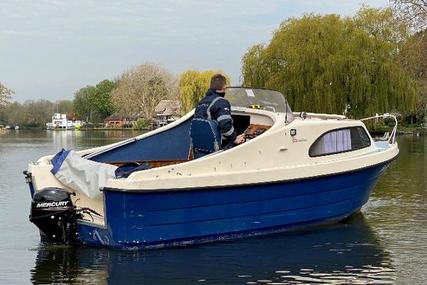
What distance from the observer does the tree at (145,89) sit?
94.8 metres

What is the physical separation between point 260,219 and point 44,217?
115 inches

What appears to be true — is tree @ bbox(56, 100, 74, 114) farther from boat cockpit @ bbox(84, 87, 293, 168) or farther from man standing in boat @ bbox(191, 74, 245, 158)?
man standing in boat @ bbox(191, 74, 245, 158)

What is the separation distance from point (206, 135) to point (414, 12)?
24381 mm

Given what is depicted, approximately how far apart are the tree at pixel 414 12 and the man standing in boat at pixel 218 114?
23.7m

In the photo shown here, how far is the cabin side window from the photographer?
9.43 m

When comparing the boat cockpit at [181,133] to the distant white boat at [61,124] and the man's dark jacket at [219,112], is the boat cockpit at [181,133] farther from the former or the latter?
the distant white boat at [61,124]

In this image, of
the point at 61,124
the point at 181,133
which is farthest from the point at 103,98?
the point at 181,133

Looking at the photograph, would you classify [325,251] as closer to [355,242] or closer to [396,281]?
[355,242]

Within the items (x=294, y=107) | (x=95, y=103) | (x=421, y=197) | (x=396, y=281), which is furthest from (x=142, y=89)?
(x=396, y=281)

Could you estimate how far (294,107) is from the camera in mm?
34781

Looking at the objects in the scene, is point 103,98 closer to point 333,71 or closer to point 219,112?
point 333,71

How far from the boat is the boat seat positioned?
44 cm

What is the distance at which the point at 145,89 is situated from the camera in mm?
95125

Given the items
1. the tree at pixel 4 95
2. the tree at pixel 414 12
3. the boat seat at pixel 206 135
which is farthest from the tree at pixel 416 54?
the tree at pixel 4 95
